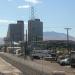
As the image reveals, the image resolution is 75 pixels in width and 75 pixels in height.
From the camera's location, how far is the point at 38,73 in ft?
95.3

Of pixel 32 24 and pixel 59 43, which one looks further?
pixel 32 24

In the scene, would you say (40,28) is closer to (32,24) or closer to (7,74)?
(32,24)

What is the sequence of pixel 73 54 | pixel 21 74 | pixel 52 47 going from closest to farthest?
pixel 21 74 < pixel 73 54 < pixel 52 47

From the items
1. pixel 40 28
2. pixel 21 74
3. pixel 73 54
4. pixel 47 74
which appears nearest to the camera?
pixel 47 74

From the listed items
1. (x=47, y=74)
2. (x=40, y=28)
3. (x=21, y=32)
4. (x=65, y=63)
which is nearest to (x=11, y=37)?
(x=21, y=32)

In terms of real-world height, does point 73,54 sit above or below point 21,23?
below

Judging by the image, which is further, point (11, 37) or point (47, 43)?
point (11, 37)

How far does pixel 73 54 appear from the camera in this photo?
56.8 meters

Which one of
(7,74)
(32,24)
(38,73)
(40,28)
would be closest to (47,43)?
(32,24)

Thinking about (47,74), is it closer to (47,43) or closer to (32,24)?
(47,43)

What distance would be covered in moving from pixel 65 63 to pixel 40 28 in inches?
4534

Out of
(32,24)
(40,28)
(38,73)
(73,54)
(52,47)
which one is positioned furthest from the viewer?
(40,28)

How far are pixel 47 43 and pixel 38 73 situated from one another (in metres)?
118

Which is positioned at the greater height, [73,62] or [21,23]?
[21,23]
